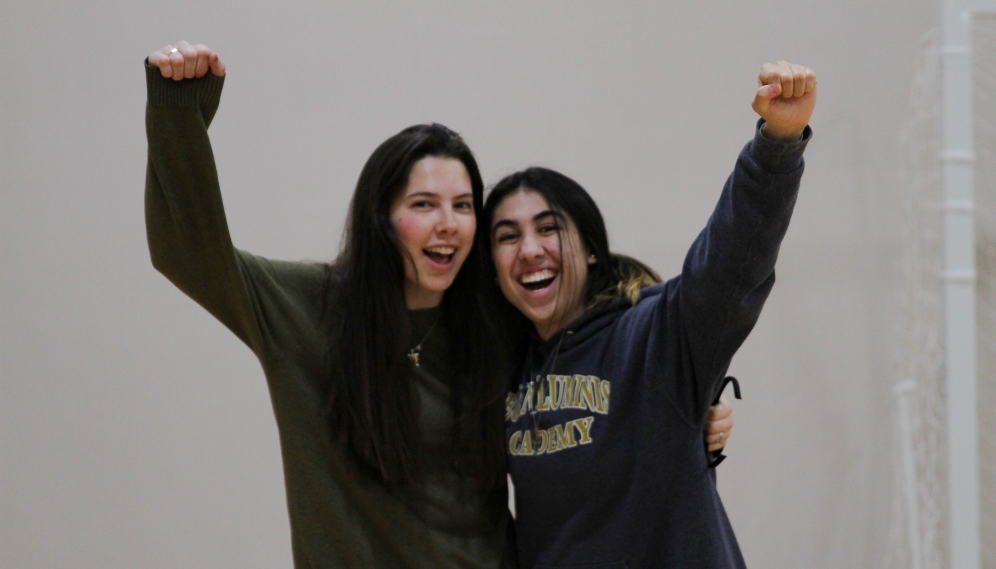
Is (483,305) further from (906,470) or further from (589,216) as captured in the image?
(906,470)

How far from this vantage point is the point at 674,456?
1.24 m

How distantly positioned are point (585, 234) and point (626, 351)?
0.87 ft

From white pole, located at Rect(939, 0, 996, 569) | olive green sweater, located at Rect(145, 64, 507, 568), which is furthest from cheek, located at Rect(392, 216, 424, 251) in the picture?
white pole, located at Rect(939, 0, 996, 569)

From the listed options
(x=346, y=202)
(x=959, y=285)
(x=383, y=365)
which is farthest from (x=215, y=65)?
(x=959, y=285)

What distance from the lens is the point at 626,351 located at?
4.28 feet

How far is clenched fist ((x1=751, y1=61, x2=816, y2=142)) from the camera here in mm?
987

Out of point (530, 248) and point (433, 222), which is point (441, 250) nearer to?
point (433, 222)

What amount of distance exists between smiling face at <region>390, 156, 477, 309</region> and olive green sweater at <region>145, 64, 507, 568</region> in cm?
10

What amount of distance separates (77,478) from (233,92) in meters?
1.17

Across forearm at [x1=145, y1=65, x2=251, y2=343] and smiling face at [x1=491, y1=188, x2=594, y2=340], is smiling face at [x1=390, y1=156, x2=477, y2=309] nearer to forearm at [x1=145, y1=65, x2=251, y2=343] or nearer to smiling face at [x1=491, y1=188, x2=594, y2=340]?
smiling face at [x1=491, y1=188, x2=594, y2=340]

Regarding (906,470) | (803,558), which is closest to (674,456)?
(906,470)

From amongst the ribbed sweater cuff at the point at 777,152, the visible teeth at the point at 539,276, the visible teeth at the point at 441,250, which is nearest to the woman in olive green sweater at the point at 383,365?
the visible teeth at the point at 441,250

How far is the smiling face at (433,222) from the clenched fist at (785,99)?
0.56 meters

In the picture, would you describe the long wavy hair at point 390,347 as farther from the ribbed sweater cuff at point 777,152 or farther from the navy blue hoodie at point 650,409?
the ribbed sweater cuff at point 777,152
